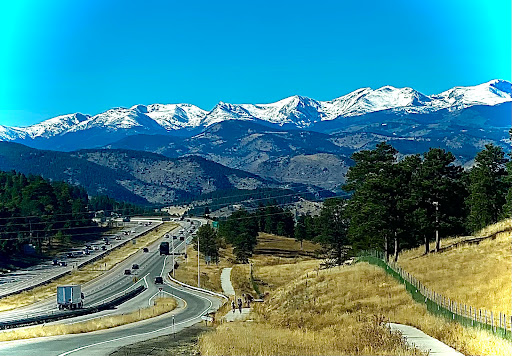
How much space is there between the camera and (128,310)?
269 ft

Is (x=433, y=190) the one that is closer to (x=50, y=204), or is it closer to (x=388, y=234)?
(x=388, y=234)

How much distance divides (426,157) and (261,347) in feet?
167

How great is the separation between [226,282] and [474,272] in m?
75.0

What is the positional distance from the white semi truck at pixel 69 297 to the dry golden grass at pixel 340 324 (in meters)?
35.2

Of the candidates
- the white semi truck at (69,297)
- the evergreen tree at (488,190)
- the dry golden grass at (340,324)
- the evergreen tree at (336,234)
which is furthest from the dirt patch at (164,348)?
the evergreen tree at (336,234)

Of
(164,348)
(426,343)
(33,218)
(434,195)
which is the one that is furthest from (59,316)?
(33,218)

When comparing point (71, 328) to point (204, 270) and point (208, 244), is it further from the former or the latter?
point (208, 244)

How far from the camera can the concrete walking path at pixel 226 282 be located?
10550 centimetres

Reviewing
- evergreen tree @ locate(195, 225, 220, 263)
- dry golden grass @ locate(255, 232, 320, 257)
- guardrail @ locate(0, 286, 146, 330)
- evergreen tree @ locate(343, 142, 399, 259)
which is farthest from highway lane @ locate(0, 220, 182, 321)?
evergreen tree @ locate(343, 142, 399, 259)

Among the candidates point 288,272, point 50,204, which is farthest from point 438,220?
point 50,204

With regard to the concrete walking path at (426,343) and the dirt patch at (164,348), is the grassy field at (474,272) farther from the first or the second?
the dirt patch at (164,348)

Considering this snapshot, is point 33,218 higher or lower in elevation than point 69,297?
higher

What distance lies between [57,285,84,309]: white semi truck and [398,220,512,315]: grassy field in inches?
1633

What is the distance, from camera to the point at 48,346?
119 ft
